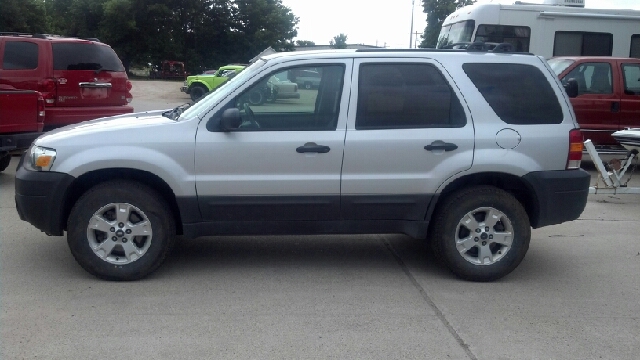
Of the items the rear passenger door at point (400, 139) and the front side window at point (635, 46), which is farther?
the front side window at point (635, 46)

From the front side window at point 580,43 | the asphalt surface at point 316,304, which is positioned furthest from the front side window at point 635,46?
the asphalt surface at point 316,304

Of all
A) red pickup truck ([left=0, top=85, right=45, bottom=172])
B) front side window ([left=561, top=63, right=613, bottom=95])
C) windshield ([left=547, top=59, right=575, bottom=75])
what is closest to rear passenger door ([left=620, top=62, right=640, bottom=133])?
front side window ([left=561, top=63, right=613, bottom=95])

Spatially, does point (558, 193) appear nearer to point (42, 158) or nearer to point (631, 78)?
point (42, 158)

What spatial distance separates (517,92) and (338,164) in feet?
5.38

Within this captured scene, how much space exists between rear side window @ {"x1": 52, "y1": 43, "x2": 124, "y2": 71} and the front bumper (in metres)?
6.48

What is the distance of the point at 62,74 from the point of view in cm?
1150

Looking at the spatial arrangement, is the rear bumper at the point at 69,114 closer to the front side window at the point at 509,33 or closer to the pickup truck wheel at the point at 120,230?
the pickup truck wheel at the point at 120,230

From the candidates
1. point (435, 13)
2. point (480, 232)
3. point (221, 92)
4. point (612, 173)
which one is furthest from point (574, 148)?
point (435, 13)

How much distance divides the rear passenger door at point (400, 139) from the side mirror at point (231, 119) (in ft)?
2.93

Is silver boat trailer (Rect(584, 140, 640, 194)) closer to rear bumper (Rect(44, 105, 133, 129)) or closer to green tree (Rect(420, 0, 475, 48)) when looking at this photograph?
rear bumper (Rect(44, 105, 133, 129))

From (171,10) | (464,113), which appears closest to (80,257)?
(464,113)

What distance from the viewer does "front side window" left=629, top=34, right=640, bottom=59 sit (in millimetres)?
16375

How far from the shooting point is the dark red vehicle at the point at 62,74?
11328mm

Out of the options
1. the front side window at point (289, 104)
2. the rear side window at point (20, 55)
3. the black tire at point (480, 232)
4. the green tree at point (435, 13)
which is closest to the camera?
the front side window at point (289, 104)
